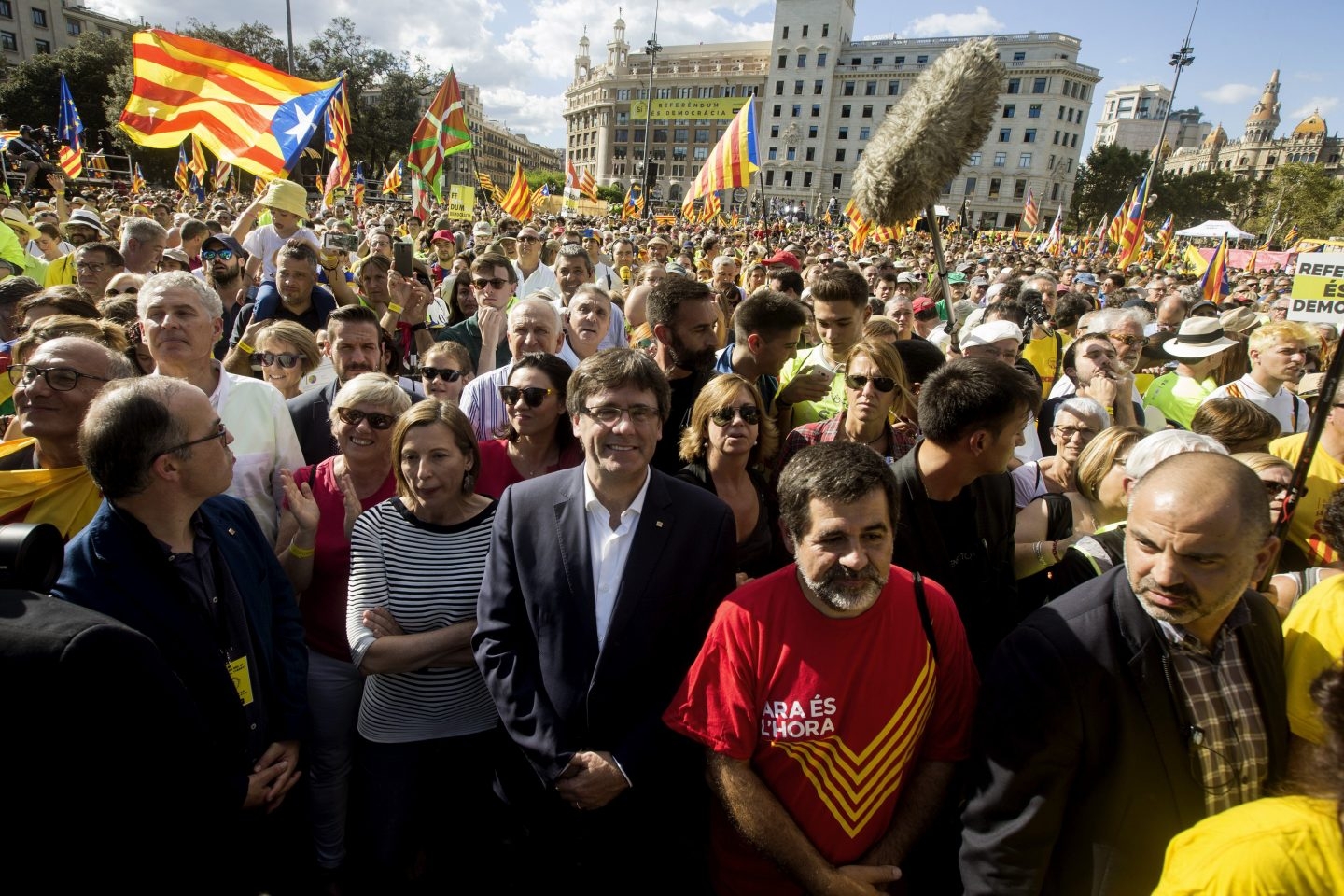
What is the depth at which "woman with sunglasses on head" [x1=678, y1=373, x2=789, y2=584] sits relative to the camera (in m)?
2.71

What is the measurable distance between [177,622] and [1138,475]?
2.94 m

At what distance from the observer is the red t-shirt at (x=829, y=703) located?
1.85m

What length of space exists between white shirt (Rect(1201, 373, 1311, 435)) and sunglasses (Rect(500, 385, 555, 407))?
403 centimetres

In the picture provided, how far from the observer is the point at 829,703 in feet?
6.02

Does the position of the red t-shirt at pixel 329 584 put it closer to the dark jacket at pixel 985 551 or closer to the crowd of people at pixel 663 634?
the crowd of people at pixel 663 634

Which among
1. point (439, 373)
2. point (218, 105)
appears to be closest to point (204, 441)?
point (439, 373)

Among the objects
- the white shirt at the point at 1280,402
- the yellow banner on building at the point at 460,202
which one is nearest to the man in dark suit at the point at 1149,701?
the white shirt at the point at 1280,402

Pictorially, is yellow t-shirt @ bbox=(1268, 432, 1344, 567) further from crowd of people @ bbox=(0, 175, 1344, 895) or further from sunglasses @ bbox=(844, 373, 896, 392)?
sunglasses @ bbox=(844, 373, 896, 392)

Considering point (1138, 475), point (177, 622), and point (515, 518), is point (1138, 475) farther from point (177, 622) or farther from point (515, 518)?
point (177, 622)

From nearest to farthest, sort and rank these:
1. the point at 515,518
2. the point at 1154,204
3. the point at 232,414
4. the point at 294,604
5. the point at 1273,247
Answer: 1. the point at 515,518
2. the point at 294,604
3. the point at 232,414
4. the point at 1273,247
5. the point at 1154,204

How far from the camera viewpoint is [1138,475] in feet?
7.33

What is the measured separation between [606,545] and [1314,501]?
10.0 ft

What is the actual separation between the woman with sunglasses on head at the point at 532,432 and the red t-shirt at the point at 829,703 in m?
1.30

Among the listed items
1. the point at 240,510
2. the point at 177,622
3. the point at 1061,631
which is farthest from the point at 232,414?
the point at 1061,631
